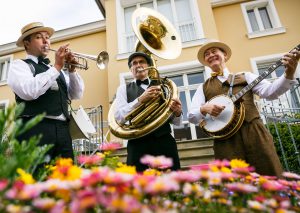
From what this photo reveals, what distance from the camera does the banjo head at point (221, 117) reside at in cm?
247

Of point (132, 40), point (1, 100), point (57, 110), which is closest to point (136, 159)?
point (57, 110)

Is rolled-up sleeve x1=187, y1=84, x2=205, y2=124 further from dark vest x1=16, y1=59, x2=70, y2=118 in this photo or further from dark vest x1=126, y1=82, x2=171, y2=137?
dark vest x1=16, y1=59, x2=70, y2=118

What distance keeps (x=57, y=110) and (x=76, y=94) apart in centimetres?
48

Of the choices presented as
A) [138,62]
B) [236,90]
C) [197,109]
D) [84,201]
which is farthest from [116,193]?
[138,62]

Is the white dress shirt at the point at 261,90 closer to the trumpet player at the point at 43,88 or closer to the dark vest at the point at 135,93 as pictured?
the dark vest at the point at 135,93

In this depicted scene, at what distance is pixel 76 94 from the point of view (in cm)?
275

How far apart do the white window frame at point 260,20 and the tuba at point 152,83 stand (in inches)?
237

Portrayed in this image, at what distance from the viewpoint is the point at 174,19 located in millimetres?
9031

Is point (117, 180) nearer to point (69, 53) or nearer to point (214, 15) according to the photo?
point (69, 53)

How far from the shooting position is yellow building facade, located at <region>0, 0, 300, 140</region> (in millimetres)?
8258

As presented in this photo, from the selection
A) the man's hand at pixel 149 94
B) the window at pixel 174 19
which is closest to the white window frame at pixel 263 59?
the window at pixel 174 19

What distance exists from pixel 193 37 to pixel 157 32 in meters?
5.50

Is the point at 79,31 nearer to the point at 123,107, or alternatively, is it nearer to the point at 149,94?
the point at 123,107

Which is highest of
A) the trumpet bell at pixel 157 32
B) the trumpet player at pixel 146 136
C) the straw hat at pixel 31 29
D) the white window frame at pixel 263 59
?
the white window frame at pixel 263 59
